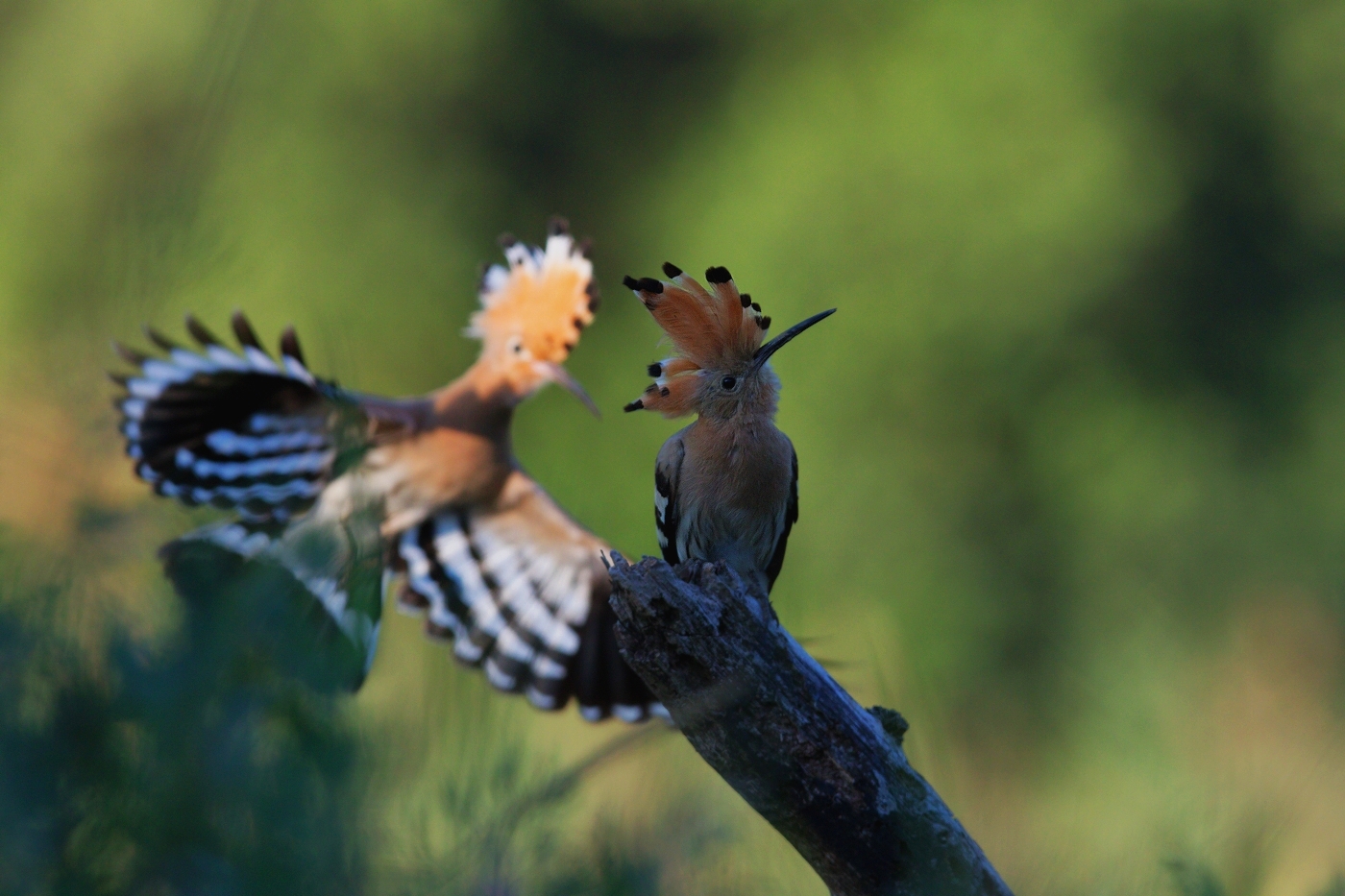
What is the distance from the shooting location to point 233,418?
2289 millimetres

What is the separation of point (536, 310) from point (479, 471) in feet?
1.23

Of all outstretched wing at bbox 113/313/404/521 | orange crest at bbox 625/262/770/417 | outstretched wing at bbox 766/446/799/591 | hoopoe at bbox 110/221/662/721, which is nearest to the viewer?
orange crest at bbox 625/262/770/417

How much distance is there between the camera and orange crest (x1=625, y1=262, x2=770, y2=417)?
150 cm

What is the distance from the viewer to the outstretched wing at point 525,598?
8.41ft

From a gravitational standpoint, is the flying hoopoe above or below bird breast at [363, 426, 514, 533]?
below

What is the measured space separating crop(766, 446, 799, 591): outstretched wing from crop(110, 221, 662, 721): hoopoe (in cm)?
66

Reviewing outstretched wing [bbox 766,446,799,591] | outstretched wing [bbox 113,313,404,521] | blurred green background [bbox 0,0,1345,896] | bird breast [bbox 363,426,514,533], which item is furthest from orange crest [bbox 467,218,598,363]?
blurred green background [bbox 0,0,1345,896]

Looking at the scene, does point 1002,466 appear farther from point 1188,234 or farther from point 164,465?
point 164,465

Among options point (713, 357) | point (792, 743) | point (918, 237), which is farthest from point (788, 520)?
point (918, 237)

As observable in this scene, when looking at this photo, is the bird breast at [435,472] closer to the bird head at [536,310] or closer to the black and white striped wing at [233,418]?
the bird head at [536,310]

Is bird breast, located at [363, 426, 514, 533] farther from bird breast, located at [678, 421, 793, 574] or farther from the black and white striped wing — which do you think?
bird breast, located at [678, 421, 793, 574]

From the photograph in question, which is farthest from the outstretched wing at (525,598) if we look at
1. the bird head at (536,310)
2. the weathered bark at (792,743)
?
the weathered bark at (792,743)

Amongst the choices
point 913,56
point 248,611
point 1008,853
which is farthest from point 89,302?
point 913,56

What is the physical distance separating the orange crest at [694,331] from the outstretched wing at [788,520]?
165 millimetres
